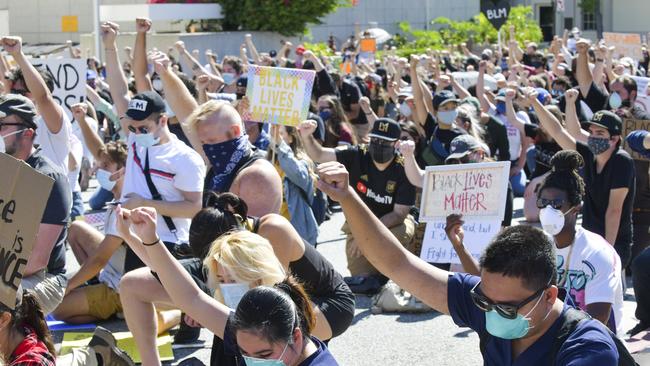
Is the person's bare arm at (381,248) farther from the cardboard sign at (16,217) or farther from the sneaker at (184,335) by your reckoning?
the sneaker at (184,335)

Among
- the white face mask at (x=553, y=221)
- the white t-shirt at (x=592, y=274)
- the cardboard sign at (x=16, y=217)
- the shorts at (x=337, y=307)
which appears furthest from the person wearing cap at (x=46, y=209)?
the white t-shirt at (x=592, y=274)

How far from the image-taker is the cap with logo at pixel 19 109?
6.09 meters

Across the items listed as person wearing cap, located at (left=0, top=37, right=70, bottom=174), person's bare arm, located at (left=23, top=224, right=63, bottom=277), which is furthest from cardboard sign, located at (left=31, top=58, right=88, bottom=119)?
person's bare arm, located at (left=23, top=224, right=63, bottom=277)

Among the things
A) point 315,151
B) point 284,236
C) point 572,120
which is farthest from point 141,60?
point 284,236

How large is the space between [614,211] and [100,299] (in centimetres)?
364

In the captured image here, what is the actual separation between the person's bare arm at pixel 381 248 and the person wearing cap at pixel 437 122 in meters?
5.76

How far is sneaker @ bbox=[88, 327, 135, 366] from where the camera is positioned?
19.3 ft

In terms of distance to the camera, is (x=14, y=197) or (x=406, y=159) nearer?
(x=14, y=197)

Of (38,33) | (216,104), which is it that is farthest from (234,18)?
(216,104)

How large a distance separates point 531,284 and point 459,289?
499 mm

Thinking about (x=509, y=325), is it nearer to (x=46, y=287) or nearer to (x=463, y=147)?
(x=46, y=287)

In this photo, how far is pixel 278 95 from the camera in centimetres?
828

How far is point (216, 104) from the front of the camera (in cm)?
629

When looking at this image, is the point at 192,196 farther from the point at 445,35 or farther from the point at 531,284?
the point at 445,35
